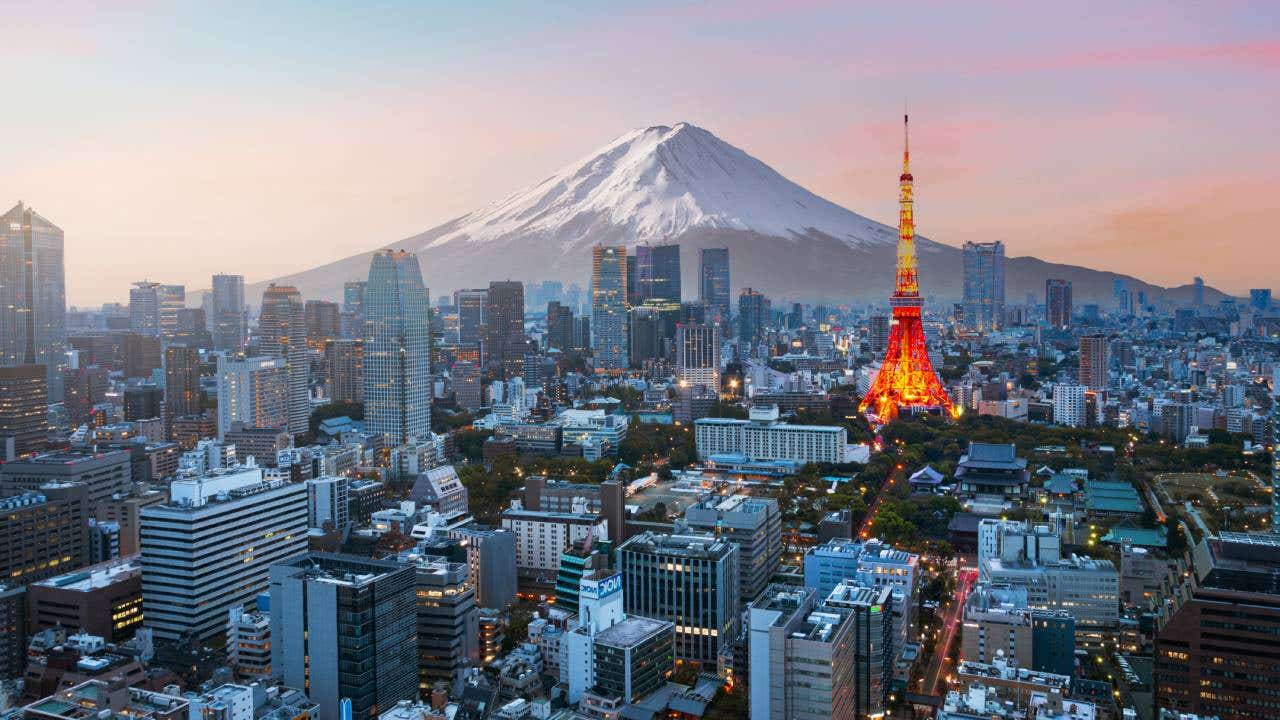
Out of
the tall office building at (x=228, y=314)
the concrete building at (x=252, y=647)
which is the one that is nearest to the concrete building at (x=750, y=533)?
the concrete building at (x=252, y=647)

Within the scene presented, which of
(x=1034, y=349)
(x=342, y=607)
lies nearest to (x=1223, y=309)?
(x=1034, y=349)

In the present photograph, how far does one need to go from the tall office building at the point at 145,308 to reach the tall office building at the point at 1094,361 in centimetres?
3262

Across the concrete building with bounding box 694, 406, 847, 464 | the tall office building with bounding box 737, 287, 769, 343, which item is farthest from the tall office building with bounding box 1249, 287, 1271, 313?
the concrete building with bounding box 694, 406, 847, 464

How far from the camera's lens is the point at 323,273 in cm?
6131

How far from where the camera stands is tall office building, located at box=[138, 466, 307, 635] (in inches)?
393

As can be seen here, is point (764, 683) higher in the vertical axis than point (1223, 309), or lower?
lower

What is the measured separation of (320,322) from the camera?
3622 centimetres

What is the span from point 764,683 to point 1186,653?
3.44 m

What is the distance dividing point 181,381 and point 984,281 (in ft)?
135

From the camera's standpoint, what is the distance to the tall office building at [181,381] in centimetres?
2581

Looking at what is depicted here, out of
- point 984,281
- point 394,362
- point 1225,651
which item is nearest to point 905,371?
point 394,362

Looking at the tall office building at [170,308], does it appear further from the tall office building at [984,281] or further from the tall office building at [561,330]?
the tall office building at [984,281]

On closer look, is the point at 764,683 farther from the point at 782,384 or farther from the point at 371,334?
the point at 782,384

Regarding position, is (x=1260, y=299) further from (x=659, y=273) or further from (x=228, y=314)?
(x=228, y=314)
